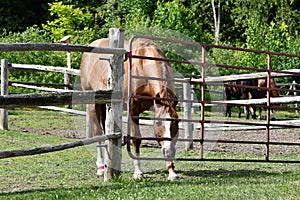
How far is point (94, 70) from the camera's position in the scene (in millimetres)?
8609

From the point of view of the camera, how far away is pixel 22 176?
7.30 meters

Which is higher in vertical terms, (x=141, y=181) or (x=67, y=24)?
(x=67, y=24)

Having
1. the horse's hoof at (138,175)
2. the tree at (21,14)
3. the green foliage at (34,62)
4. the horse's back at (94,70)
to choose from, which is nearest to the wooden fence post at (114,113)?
the horse's hoof at (138,175)

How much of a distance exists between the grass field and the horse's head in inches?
17.7

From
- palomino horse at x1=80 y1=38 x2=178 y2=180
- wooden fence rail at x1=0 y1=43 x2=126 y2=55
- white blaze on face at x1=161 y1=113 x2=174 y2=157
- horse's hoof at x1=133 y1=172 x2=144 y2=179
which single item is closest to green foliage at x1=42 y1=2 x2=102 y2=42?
palomino horse at x1=80 y1=38 x2=178 y2=180

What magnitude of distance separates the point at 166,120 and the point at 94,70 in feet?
6.77

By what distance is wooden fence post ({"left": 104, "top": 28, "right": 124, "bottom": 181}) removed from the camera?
6.61 metres

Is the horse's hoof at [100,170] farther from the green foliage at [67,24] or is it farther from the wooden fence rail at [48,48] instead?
the green foliage at [67,24]

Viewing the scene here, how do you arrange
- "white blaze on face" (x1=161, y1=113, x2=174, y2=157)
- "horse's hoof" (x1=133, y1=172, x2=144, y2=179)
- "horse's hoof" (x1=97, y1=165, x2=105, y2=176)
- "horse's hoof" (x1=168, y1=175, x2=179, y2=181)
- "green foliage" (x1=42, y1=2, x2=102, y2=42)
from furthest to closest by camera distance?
1. "green foliage" (x1=42, y1=2, x2=102, y2=42)
2. "horse's hoof" (x1=97, y1=165, x2=105, y2=176)
3. "horse's hoof" (x1=133, y1=172, x2=144, y2=179)
4. "horse's hoof" (x1=168, y1=175, x2=179, y2=181)
5. "white blaze on face" (x1=161, y1=113, x2=174, y2=157)

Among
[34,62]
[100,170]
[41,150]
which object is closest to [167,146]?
[100,170]

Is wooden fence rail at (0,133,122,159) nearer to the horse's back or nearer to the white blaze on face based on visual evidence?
the white blaze on face

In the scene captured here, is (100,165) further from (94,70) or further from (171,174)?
(94,70)

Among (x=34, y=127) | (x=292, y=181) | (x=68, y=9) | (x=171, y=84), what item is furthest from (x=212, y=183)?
(x=68, y=9)

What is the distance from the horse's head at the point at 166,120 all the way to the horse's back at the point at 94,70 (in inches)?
38.9
